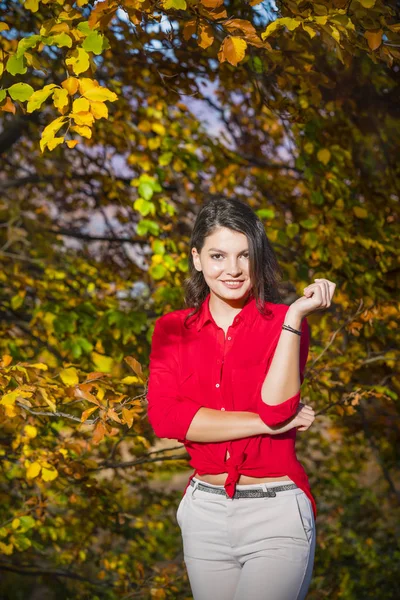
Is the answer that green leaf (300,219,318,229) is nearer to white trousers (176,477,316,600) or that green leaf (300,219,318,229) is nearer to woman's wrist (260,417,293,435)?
woman's wrist (260,417,293,435)

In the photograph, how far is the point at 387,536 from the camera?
7430mm

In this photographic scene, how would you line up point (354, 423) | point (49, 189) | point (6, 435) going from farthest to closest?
1. point (49, 189)
2. point (354, 423)
3. point (6, 435)

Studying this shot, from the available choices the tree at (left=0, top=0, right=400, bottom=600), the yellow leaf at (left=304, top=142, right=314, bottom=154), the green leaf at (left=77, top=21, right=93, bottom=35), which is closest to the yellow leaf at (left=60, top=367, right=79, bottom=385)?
the tree at (left=0, top=0, right=400, bottom=600)

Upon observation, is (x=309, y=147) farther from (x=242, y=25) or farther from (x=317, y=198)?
(x=242, y=25)

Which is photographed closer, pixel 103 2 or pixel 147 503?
pixel 103 2

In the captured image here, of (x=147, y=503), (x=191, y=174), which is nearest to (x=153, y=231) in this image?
(x=191, y=174)

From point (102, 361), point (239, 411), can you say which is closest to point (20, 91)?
point (239, 411)

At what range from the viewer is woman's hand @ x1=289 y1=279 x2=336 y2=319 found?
219cm

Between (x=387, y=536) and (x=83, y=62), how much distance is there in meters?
5.98

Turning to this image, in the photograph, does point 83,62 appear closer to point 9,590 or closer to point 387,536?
point 9,590

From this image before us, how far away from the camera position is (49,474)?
3.66 metres

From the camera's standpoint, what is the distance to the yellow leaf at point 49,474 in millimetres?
3648

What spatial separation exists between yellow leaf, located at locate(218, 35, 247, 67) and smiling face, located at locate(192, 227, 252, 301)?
25.0 inches

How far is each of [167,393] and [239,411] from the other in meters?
0.23
